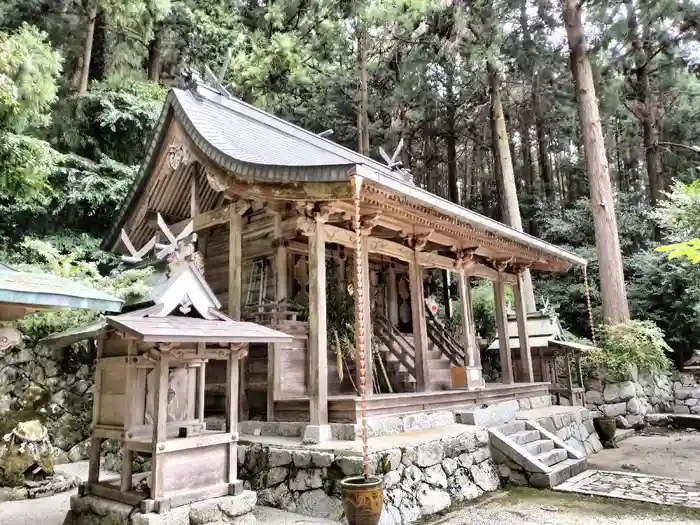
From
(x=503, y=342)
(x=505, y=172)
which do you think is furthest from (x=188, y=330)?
(x=505, y=172)

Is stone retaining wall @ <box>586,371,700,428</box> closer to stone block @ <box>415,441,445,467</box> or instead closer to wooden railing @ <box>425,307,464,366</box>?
wooden railing @ <box>425,307,464,366</box>

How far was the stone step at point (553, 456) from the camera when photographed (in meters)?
7.50

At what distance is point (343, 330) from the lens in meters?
8.83

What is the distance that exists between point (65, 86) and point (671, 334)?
20.7m

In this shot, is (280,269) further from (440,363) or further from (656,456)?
(656,456)

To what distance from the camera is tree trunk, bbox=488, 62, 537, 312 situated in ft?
52.7

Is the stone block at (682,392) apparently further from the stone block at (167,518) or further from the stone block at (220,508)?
the stone block at (167,518)

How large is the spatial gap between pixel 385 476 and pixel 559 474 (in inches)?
124

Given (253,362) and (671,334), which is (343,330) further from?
(671,334)

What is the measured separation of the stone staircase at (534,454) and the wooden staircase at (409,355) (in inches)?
71.2

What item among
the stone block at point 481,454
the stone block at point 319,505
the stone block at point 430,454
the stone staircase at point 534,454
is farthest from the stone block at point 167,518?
the stone staircase at point 534,454

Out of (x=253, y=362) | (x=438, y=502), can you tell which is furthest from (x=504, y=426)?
(x=253, y=362)

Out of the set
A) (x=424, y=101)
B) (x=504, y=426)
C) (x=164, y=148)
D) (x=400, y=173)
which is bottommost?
(x=504, y=426)

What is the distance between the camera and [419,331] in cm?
829
